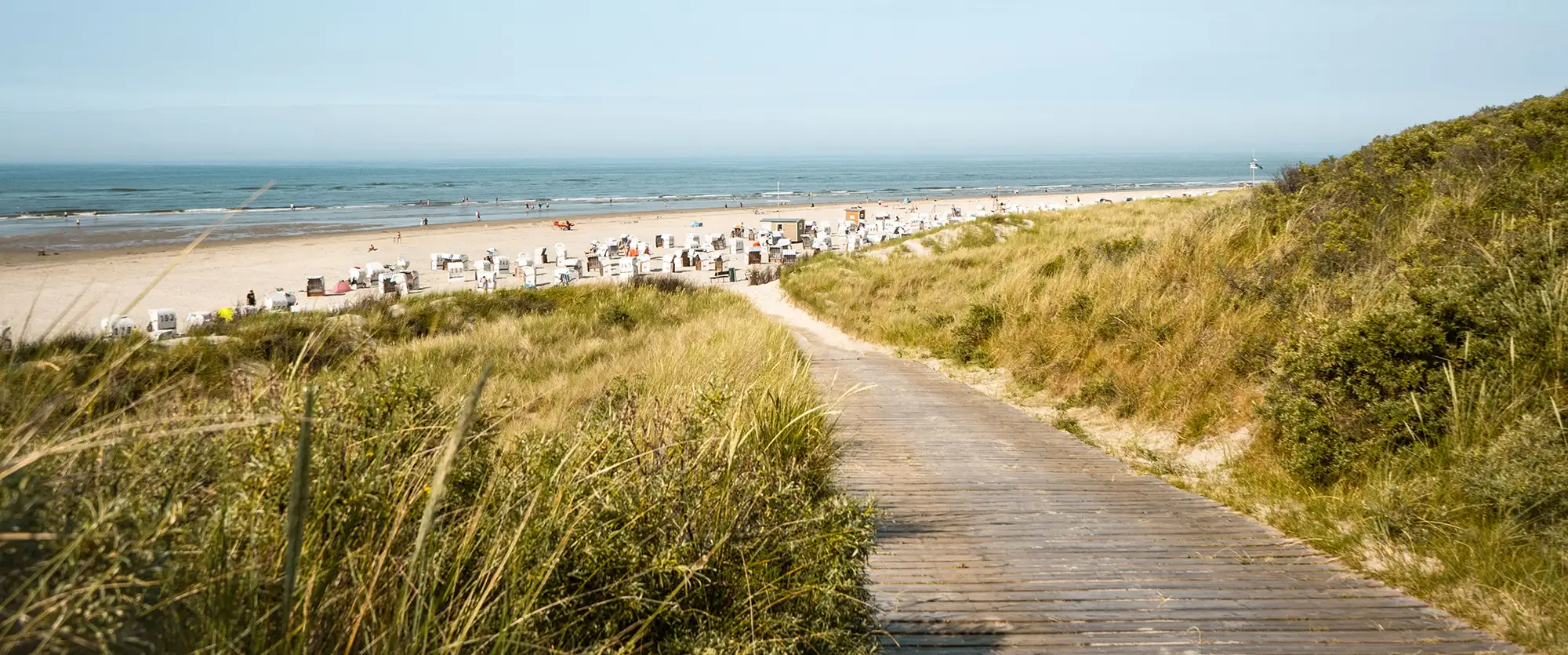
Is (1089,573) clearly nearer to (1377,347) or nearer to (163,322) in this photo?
(1377,347)

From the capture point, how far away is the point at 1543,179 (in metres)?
7.53

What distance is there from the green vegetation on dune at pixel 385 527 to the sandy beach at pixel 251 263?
13327 millimetres

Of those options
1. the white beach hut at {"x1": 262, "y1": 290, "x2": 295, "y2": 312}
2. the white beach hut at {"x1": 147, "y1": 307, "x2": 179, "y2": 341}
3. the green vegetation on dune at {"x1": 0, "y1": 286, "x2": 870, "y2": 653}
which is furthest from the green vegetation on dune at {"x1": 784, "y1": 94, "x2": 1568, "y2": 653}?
the white beach hut at {"x1": 262, "y1": 290, "x2": 295, "y2": 312}

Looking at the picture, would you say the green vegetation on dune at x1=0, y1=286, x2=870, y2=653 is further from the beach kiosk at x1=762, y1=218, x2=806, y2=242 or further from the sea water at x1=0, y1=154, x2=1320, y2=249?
the beach kiosk at x1=762, y1=218, x2=806, y2=242

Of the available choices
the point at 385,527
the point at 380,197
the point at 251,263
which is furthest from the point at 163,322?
the point at 380,197

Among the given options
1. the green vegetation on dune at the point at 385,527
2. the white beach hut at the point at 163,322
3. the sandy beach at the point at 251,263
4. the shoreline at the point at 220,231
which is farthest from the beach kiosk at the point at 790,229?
the green vegetation on dune at the point at 385,527

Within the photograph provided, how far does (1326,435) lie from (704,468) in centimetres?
430

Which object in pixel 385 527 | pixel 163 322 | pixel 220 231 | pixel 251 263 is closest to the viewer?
pixel 385 527

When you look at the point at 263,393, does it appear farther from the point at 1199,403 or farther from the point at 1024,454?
the point at 1199,403

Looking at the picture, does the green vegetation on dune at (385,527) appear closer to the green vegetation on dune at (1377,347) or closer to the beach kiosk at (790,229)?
the green vegetation on dune at (1377,347)

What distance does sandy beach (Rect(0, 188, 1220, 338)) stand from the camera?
2348 cm

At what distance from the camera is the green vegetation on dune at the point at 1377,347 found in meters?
4.64

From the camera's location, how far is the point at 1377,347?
5.95 meters

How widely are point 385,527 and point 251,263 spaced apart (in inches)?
1389
